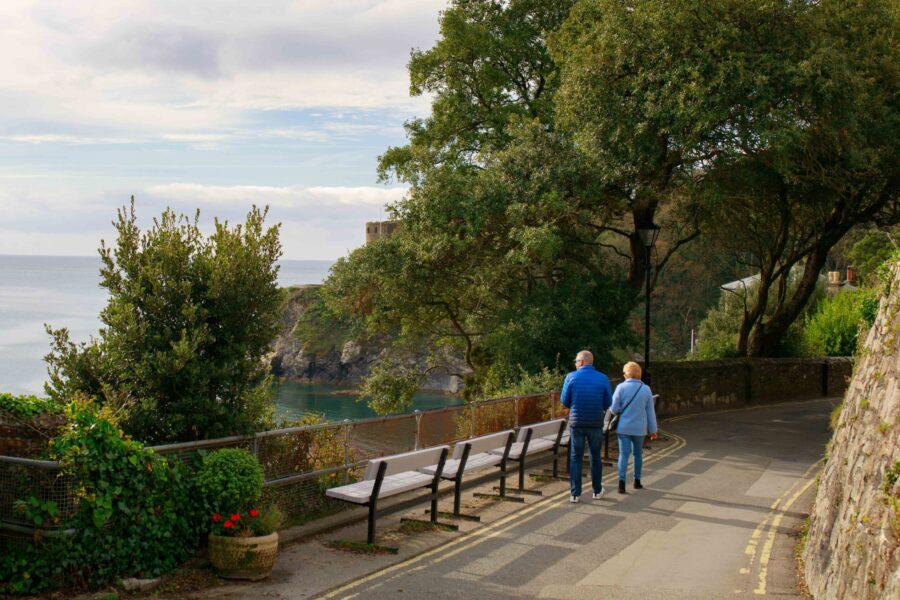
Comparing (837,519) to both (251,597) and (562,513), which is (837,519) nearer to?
(562,513)

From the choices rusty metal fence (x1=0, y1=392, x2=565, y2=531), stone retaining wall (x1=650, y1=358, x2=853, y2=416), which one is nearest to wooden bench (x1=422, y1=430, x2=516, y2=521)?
rusty metal fence (x1=0, y1=392, x2=565, y2=531)

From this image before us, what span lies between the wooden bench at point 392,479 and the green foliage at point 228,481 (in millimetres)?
1021

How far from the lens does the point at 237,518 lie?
897 centimetres

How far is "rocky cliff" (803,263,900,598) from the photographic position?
22.0ft

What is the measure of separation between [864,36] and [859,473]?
63.0 ft

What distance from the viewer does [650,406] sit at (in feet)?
43.7

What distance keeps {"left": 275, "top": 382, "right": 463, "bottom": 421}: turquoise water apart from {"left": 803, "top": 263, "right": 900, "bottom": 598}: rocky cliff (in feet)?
201

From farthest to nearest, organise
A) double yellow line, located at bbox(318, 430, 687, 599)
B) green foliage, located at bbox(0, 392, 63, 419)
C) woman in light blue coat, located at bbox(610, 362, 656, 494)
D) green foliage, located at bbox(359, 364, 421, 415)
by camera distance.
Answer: green foliage, located at bbox(359, 364, 421, 415) → woman in light blue coat, located at bbox(610, 362, 656, 494) → green foliage, located at bbox(0, 392, 63, 419) → double yellow line, located at bbox(318, 430, 687, 599)

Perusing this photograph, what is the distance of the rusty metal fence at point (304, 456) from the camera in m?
8.01

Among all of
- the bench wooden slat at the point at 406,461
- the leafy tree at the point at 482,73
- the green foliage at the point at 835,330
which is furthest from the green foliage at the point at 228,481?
the green foliage at the point at 835,330

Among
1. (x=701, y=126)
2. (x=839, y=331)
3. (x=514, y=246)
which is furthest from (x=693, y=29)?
(x=839, y=331)

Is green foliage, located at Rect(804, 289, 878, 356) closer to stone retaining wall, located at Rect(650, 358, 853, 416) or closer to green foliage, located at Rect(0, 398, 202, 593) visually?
stone retaining wall, located at Rect(650, 358, 853, 416)

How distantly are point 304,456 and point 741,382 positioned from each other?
2446 cm

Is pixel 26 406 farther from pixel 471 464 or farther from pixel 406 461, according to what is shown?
pixel 471 464
